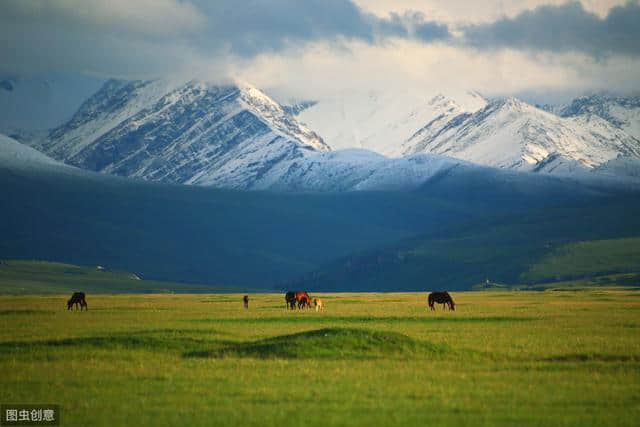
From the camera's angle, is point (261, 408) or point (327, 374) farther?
point (327, 374)

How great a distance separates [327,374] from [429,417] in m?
10.5

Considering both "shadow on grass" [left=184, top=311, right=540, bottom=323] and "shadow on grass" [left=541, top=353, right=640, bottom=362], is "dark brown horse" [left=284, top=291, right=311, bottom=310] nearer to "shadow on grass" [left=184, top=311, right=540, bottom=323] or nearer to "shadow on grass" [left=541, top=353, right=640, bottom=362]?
"shadow on grass" [left=184, top=311, right=540, bottom=323]

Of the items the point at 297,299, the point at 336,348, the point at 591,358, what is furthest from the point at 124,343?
the point at 297,299

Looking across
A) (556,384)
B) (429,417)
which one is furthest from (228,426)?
(556,384)

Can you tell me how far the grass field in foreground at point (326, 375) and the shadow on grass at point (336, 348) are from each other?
0.10m

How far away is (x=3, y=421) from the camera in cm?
3516

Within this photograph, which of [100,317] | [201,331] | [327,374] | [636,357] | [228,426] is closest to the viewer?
[228,426]

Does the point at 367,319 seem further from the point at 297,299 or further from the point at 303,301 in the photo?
Answer: the point at 297,299

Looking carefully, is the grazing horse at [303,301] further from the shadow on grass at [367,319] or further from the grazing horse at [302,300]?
the shadow on grass at [367,319]

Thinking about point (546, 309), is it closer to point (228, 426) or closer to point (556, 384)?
point (556, 384)

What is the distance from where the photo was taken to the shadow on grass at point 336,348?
52125 millimetres

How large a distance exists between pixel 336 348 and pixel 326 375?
755 cm

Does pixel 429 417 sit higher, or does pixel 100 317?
pixel 100 317

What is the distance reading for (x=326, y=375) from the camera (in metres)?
45.4
